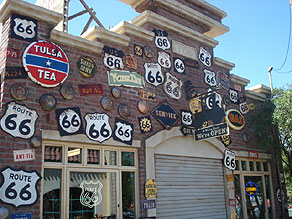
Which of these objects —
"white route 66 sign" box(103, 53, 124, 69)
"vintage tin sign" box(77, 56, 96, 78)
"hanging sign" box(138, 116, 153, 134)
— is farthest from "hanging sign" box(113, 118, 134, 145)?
"white route 66 sign" box(103, 53, 124, 69)

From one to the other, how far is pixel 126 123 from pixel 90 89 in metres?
1.28

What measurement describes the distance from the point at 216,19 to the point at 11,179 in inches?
378

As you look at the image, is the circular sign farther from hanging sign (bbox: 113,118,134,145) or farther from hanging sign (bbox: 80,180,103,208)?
hanging sign (bbox: 80,180,103,208)

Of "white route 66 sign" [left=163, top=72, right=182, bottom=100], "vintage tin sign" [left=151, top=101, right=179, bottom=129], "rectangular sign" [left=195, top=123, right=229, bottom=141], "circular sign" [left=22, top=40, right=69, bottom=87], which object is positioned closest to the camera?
"circular sign" [left=22, top=40, right=69, bottom=87]

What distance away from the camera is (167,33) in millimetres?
10586

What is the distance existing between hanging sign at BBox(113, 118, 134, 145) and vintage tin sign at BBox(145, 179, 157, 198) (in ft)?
3.72

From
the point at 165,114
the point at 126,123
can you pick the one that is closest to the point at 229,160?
the point at 165,114

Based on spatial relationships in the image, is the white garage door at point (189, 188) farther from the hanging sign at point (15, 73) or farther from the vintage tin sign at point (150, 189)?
the hanging sign at point (15, 73)

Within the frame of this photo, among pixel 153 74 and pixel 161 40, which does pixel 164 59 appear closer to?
pixel 161 40

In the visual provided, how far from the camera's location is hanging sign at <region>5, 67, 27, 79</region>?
6.88 m

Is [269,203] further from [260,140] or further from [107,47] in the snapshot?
[107,47]

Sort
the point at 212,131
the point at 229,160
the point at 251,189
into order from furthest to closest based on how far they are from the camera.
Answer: the point at 251,189 → the point at 229,160 → the point at 212,131

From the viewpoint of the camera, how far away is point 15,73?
697 cm

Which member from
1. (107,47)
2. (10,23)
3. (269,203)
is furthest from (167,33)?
(269,203)
